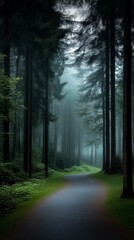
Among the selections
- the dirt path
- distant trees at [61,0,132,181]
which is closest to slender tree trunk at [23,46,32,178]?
distant trees at [61,0,132,181]

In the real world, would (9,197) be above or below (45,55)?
below

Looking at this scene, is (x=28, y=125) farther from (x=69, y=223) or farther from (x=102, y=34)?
(x=69, y=223)

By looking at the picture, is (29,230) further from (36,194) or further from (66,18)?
(66,18)

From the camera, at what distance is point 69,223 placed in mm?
9445

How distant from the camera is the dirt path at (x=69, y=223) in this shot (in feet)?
26.7

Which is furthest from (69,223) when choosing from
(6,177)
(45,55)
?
(45,55)

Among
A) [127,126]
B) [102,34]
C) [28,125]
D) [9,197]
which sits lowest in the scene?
[9,197]

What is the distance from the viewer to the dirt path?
26.7ft

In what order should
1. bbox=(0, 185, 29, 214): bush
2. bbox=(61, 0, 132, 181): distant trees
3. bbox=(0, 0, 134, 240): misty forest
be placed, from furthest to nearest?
bbox=(61, 0, 132, 181): distant trees → bbox=(0, 0, 134, 240): misty forest → bbox=(0, 185, 29, 214): bush

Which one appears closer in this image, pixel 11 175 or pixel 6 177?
pixel 6 177

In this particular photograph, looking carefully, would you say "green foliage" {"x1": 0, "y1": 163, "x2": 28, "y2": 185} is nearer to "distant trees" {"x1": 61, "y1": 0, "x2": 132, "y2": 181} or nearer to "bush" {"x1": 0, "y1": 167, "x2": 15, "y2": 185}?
"bush" {"x1": 0, "y1": 167, "x2": 15, "y2": 185}

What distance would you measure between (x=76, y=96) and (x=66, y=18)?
3402cm

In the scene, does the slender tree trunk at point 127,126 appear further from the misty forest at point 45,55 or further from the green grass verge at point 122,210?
the green grass verge at point 122,210

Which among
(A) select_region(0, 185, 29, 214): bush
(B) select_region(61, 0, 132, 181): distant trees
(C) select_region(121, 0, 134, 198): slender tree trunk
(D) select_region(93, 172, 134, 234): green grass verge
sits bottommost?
(A) select_region(0, 185, 29, 214): bush
